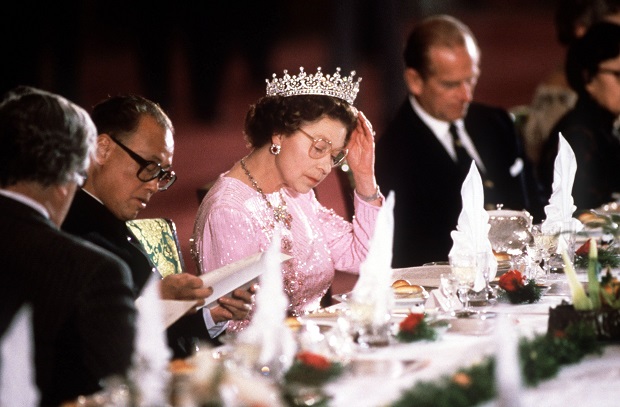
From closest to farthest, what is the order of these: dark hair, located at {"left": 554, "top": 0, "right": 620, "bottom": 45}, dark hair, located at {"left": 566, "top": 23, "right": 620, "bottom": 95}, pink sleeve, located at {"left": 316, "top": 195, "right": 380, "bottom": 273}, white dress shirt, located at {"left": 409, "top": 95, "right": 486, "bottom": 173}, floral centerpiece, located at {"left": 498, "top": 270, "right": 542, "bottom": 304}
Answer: floral centerpiece, located at {"left": 498, "top": 270, "right": 542, "bottom": 304}
pink sleeve, located at {"left": 316, "top": 195, "right": 380, "bottom": 273}
white dress shirt, located at {"left": 409, "top": 95, "right": 486, "bottom": 173}
dark hair, located at {"left": 566, "top": 23, "right": 620, "bottom": 95}
dark hair, located at {"left": 554, "top": 0, "right": 620, "bottom": 45}

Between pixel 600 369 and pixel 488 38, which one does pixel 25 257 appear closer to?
pixel 600 369

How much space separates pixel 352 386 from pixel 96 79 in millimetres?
8512

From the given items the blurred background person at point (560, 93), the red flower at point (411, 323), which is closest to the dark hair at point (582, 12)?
the blurred background person at point (560, 93)

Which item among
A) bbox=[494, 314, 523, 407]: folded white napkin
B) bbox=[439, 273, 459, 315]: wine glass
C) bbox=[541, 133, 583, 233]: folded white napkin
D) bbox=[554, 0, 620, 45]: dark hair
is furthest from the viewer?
bbox=[554, 0, 620, 45]: dark hair

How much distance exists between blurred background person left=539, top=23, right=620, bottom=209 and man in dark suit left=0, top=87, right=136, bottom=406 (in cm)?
379

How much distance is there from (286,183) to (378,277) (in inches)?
49.1

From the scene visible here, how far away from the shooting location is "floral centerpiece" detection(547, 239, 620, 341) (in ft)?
6.94

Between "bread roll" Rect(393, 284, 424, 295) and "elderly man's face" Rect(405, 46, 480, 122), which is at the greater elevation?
"elderly man's face" Rect(405, 46, 480, 122)

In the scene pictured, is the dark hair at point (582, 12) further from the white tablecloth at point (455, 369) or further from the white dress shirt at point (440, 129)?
the white tablecloth at point (455, 369)

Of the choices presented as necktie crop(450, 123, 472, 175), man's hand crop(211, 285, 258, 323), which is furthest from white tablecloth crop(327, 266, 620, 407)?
necktie crop(450, 123, 472, 175)

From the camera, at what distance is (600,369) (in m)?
1.94

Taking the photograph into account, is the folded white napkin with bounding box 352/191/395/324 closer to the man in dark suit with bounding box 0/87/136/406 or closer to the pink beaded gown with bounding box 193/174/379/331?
the man in dark suit with bounding box 0/87/136/406

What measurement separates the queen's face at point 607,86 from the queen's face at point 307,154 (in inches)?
105

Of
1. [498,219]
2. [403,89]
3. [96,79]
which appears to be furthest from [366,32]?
[498,219]
